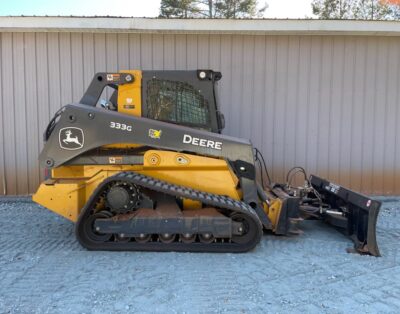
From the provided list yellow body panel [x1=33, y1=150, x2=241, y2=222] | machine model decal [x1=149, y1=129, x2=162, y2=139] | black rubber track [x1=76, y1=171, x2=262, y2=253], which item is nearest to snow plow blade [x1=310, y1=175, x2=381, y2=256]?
black rubber track [x1=76, y1=171, x2=262, y2=253]

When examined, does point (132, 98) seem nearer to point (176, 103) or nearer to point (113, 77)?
point (113, 77)

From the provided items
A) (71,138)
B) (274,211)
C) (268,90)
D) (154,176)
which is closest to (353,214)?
(274,211)

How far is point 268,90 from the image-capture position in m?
7.57

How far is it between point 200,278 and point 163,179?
1.40 meters

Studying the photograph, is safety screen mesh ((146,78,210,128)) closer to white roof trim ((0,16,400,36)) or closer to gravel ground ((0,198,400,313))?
gravel ground ((0,198,400,313))

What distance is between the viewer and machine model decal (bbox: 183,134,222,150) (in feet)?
15.8

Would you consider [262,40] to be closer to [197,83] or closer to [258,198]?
[197,83]

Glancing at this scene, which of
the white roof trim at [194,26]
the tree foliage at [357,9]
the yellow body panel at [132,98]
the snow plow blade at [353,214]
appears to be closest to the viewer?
the snow plow blade at [353,214]

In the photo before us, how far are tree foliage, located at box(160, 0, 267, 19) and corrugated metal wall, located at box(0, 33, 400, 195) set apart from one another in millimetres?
14447

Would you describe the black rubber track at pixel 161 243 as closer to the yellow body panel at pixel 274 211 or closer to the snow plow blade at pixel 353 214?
the yellow body panel at pixel 274 211

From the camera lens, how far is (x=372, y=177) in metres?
7.75

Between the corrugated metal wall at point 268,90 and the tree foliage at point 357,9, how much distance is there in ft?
44.1

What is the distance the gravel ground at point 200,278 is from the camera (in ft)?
10.8

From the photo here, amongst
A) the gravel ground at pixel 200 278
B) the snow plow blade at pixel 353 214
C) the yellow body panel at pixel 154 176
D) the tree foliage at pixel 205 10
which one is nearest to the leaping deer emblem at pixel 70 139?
the yellow body panel at pixel 154 176
